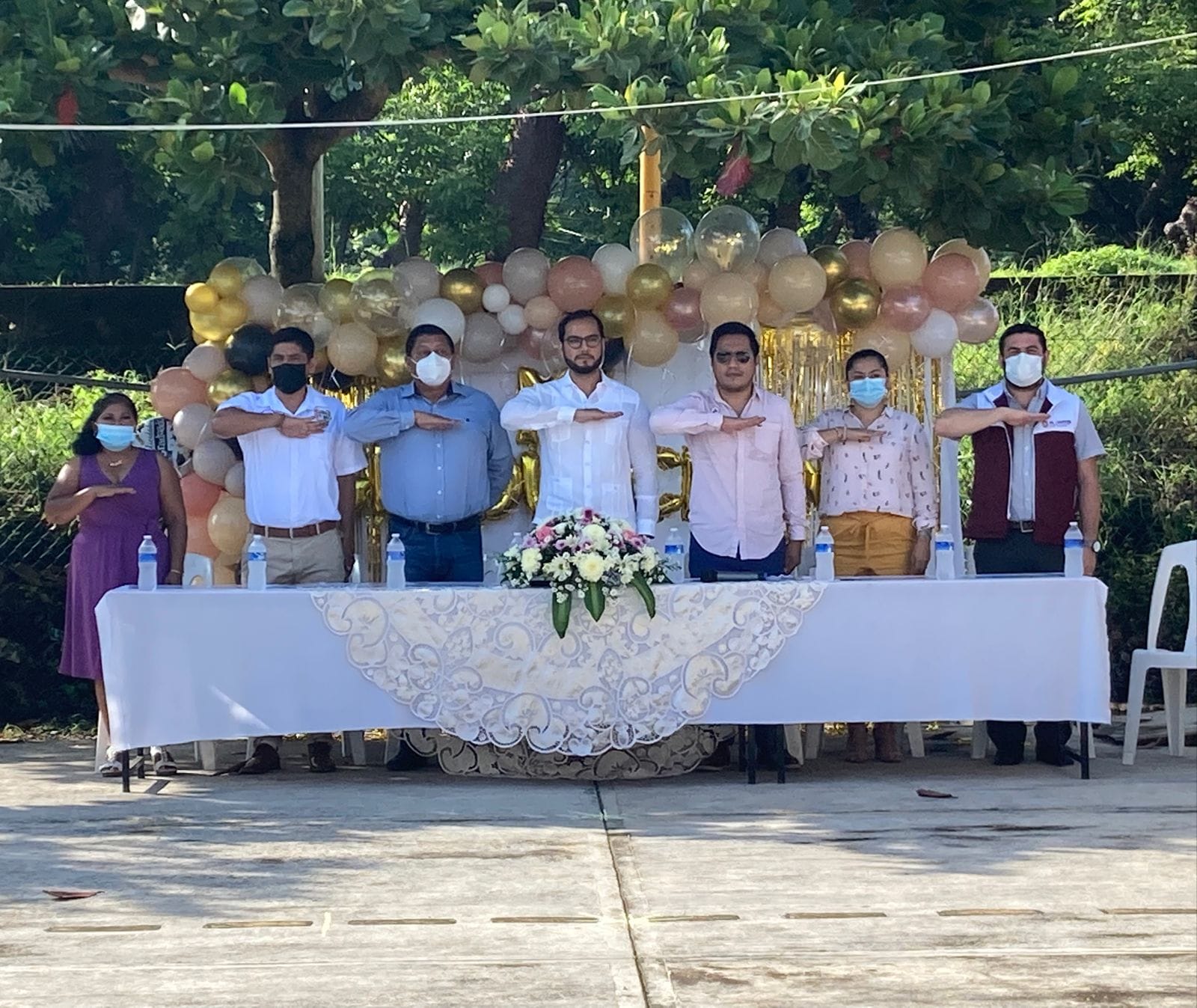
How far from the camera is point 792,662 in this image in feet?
23.4

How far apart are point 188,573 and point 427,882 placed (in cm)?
340

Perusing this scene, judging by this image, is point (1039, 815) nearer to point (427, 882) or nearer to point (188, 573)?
point (427, 882)

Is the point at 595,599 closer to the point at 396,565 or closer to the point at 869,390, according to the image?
the point at 396,565

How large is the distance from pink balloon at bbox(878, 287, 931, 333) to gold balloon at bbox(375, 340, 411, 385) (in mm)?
2170

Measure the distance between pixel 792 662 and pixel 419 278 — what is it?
2724 millimetres

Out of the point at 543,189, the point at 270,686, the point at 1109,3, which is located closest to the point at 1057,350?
the point at 543,189

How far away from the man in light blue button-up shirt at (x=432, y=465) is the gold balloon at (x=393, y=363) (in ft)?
2.63

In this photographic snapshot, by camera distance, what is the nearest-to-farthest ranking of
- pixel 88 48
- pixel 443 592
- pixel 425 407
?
pixel 443 592 → pixel 425 407 → pixel 88 48

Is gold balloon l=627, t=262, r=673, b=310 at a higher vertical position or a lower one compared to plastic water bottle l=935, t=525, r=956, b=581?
higher

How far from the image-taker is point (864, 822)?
638 centimetres

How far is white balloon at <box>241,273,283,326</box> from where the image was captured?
8773 mm

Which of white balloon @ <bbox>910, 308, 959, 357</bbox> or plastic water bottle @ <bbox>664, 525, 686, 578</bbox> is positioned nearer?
plastic water bottle @ <bbox>664, 525, 686, 578</bbox>

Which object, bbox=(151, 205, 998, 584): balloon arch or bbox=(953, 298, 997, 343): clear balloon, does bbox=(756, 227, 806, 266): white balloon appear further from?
bbox=(953, 298, 997, 343): clear balloon

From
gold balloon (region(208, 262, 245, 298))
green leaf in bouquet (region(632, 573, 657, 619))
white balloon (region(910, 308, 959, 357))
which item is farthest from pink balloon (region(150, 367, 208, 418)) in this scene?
white balloon (region(910, 308, 959, 357))
